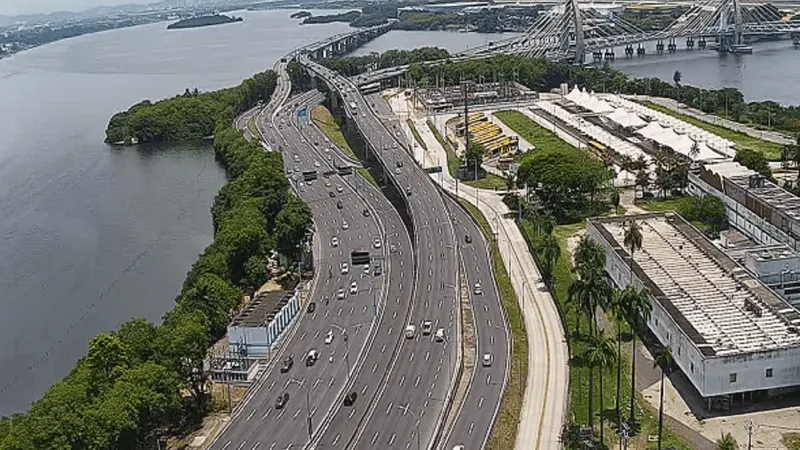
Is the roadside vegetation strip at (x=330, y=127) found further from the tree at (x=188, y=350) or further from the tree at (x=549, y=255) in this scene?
the tree at (x=188, y=350)

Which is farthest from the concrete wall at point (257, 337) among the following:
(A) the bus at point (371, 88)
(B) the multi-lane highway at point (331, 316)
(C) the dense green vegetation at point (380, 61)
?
(C) the dense green vegetation at point (380, 61)

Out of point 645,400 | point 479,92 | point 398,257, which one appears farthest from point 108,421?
point 479,92

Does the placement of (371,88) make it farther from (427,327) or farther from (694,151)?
(427,327)

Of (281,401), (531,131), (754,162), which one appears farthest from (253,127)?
(281,401)

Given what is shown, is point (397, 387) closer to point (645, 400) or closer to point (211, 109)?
point (645, 400)

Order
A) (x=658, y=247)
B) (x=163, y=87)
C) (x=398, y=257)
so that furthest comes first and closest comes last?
(x=163, y=87) → (x=398, y=257) → (x=658, y=247)

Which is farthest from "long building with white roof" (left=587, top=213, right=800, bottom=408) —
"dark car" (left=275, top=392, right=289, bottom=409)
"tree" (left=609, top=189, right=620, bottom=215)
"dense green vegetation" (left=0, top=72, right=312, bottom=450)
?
"dense green vegetation" (left=0, top=72, right=312, bottom=450)
